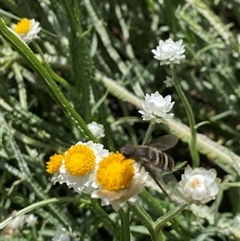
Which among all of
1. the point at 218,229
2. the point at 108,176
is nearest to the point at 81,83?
the point at 218,229

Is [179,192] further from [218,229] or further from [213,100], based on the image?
[213,100]

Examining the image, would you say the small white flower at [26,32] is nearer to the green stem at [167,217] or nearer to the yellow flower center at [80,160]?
the yellow flower center at [80,160]

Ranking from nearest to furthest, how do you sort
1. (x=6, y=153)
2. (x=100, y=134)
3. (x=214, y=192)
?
(x=214, y=192), (x=100, y=134), (x=6, y=153)

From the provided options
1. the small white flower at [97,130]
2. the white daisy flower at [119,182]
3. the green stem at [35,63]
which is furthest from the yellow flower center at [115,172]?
the small white flower at [97,130]

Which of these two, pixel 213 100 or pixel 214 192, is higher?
pixel 214 192

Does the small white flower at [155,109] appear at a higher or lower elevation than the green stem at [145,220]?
higher

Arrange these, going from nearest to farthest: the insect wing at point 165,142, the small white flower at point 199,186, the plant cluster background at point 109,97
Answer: the small white flower at point 199,186 < the insect wing at point 165,142 < the plant cluster background at point 109,97

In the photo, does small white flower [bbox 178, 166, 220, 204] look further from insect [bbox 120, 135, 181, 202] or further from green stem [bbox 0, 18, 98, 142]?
green stem [bbox 0, 18, 98, 142]

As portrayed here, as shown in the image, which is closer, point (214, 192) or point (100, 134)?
point (214, 192)
